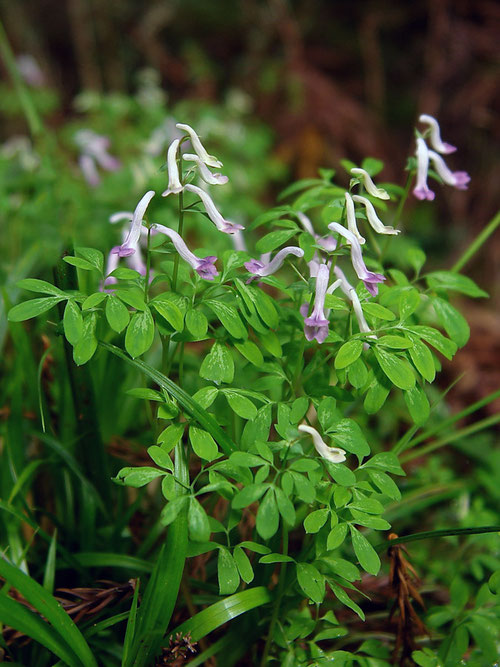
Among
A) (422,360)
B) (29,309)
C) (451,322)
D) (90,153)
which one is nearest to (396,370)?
(422,360)

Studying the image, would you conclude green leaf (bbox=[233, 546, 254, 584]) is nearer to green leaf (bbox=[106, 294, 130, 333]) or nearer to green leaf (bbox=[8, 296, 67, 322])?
green leaf (bbox=[106, 294, 130, 333])

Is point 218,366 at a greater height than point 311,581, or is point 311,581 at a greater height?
point 218,366

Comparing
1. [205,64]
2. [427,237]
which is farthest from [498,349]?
[205,64]

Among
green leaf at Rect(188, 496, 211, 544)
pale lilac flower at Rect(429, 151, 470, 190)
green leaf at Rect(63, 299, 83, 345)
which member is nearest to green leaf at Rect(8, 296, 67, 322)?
green leaf at Rect(63, 299, 83, 345)

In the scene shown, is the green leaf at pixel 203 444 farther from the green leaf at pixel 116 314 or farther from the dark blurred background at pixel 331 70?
the dark blurred background at pixel 331 70

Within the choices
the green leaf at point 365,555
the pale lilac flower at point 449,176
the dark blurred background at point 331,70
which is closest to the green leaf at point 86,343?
the green leaf at point 365,555

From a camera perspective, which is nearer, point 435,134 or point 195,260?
point 195,260

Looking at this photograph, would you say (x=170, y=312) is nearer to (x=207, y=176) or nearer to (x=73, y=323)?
(x=73, y=323)
